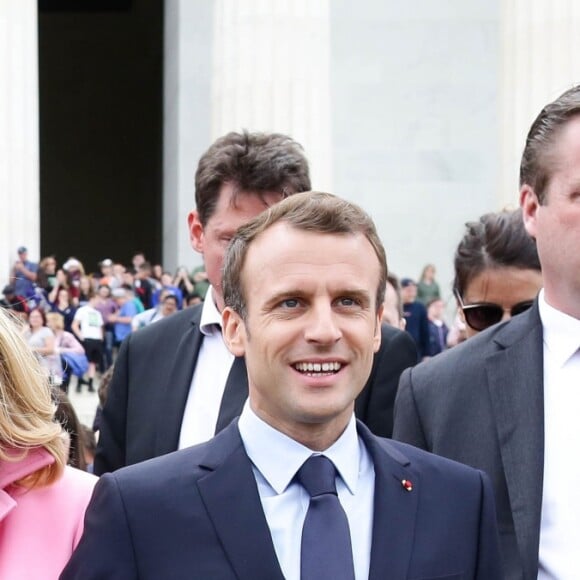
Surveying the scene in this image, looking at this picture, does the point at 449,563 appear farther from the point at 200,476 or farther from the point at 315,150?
the point at 315,150

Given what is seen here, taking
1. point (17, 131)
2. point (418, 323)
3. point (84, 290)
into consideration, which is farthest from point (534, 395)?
point (84, 290)

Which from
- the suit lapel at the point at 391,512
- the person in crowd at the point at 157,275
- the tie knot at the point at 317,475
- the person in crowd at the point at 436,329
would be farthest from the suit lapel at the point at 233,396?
the person in crowd at the point at 157,275

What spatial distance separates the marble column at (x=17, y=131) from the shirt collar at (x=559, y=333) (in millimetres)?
23421

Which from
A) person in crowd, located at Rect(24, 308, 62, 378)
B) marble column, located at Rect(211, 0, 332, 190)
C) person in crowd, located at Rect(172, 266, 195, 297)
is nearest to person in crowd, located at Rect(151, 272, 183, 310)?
person in crowd, located at Rect(172, 266, 195, 297)

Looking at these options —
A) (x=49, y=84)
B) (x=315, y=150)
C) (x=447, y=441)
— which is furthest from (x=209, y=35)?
(x=447, y=441)

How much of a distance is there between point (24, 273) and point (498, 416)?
73.6 feet

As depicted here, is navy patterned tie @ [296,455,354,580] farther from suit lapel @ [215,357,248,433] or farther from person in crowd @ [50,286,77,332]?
person in crowd @ [50,286,77,332]

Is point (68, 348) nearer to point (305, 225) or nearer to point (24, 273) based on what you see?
point (24, 273)

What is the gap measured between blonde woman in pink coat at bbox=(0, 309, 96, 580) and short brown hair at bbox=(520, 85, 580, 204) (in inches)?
60.0

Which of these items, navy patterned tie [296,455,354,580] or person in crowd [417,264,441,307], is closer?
navy patterned tie [296,455,354,580]

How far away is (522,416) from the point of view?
4148 millimetres

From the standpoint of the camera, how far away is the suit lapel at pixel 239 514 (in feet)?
10.8

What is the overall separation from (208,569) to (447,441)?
3.92ft

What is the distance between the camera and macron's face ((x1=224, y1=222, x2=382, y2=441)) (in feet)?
11.1
